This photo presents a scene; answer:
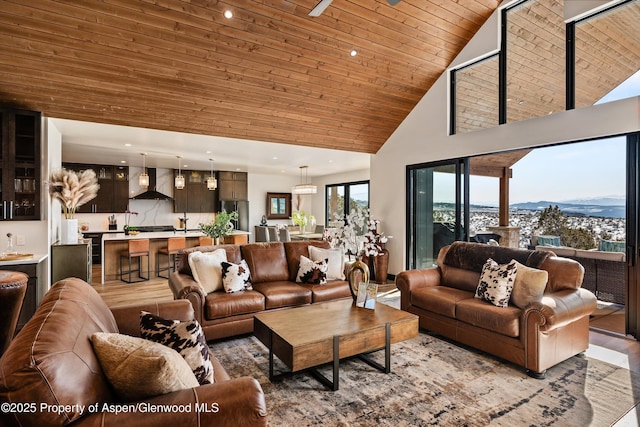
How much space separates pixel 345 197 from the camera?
1058 cm

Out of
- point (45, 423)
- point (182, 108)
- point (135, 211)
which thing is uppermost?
point (182, 108)

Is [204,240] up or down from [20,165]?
→ down

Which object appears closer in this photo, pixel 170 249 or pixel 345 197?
pixel 170 249

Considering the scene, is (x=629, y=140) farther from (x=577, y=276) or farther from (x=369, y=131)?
(x=369, y=131)

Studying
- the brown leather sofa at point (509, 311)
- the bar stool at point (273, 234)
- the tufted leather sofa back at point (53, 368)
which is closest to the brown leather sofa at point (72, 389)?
the tufted leather sofa back at point (53, 368)

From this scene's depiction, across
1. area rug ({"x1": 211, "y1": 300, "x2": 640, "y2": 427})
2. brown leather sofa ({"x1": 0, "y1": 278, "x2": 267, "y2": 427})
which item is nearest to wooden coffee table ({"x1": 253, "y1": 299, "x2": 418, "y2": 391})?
area rug ({"x1": 211, "y1": 300, "x2": 640, "y2": 427})

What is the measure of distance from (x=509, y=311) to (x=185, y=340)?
2727 millimetres

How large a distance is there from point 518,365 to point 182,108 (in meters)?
4.87

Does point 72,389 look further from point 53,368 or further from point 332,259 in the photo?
point 332,259

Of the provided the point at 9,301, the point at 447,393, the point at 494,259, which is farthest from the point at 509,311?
the point at 9,301

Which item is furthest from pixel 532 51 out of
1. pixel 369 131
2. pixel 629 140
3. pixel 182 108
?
pixel 182 108

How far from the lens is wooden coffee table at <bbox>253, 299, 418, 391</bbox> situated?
2389 mm

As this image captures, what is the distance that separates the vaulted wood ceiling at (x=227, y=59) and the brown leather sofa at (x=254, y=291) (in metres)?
2.06

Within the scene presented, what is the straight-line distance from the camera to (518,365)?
2.99 meters
